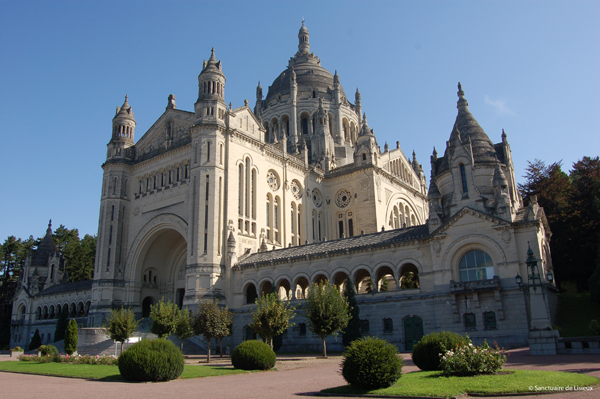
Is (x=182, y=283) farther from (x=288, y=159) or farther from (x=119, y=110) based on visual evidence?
(x=119, y=110)

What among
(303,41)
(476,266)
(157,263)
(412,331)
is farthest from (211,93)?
(303,41)

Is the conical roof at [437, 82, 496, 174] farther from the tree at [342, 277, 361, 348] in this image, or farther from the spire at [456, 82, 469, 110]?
the tree at [342, 277, 361, 348]

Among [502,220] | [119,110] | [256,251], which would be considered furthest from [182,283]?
[502,220]

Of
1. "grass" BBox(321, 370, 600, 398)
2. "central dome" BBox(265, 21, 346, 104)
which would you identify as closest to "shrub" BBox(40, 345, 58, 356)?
"grass" BBox(321, 370, 600, 398)

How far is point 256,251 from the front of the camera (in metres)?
48.2

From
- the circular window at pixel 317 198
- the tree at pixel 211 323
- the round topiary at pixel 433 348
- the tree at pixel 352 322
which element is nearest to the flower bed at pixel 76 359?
the tree at pixel 211 323

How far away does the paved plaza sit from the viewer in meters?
14.9

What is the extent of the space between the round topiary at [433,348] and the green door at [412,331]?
588 inches

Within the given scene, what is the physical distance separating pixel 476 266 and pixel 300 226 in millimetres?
26182

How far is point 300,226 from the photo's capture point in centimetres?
5512

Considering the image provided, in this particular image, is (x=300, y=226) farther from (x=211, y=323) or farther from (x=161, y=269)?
(x=211, y=323)

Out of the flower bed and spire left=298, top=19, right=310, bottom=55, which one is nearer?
the flower bed

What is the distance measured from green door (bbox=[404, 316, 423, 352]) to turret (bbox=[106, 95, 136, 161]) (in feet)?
131

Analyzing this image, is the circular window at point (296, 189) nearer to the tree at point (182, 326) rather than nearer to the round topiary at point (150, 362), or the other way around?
the tree at point (182, 326)
